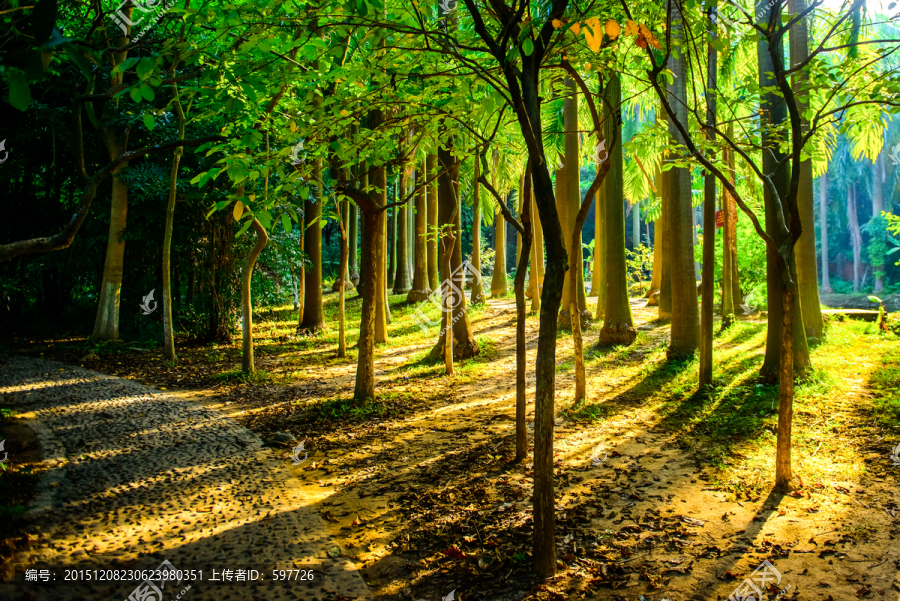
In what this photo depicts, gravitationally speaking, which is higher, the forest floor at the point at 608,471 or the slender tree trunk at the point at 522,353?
the slender tree trunk at the point at 522,353

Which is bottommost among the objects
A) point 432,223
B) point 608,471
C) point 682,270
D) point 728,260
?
point 608,471

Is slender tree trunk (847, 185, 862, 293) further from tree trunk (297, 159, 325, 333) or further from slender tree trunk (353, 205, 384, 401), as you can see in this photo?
slender tree trunk (353, 205, 384, 401)

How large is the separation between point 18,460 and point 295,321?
12132 mm

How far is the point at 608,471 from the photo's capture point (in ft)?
17.6

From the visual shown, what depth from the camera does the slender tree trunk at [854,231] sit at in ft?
108

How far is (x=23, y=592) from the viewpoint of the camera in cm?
300

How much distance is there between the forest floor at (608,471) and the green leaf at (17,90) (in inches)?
124

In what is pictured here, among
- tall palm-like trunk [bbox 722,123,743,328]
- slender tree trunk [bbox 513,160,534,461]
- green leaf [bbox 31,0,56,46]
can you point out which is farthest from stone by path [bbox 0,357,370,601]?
tall palm-like trunk [bbox 722,123,743,328]

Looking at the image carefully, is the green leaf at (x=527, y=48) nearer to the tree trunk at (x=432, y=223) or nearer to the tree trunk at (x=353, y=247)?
the tree trunk at (x=432, y=223)

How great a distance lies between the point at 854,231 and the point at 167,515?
40.0 meters

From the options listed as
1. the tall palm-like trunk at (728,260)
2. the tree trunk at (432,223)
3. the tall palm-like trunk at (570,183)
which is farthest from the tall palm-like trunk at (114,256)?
the tall palm-like trunk at (728,260)

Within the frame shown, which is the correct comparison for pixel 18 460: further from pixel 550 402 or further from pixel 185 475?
pixel 550 402

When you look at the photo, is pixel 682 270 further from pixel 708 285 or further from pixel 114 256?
pixel 114 256

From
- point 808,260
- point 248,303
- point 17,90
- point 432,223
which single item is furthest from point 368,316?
point 432,223
